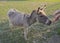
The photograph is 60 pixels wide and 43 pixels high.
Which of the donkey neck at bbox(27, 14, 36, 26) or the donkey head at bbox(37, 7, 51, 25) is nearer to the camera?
the donkey head at bbox(37, 7, 51, 25)

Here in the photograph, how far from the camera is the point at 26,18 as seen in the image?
512cm

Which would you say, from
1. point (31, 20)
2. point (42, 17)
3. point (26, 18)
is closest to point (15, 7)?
point (26, 18)

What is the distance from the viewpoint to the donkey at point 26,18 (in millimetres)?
4841

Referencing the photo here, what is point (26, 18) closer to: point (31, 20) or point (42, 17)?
point (31, 20)

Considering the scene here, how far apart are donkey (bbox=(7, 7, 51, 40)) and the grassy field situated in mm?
151

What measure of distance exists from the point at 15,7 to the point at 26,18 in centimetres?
69

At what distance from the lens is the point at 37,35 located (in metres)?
5.05

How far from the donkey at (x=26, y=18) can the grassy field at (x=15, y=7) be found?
0.49ft

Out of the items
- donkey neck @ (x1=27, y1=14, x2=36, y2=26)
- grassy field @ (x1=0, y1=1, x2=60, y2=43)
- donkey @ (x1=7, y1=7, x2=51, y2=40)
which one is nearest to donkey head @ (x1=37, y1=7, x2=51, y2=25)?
donkey @ (x1=7, y1=7, x2=51, y2=40)

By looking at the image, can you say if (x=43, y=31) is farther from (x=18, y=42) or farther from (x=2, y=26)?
(x=2, y=26)

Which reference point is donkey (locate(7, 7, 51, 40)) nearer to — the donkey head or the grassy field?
the donkey head

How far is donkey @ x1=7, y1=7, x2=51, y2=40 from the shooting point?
191 inches

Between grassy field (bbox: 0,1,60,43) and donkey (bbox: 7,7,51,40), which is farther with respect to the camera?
grassy field (bbox: 0,1,60,43)

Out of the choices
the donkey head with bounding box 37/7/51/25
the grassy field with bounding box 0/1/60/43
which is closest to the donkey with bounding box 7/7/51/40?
the donkey head with bounding box 37/7/51/25
